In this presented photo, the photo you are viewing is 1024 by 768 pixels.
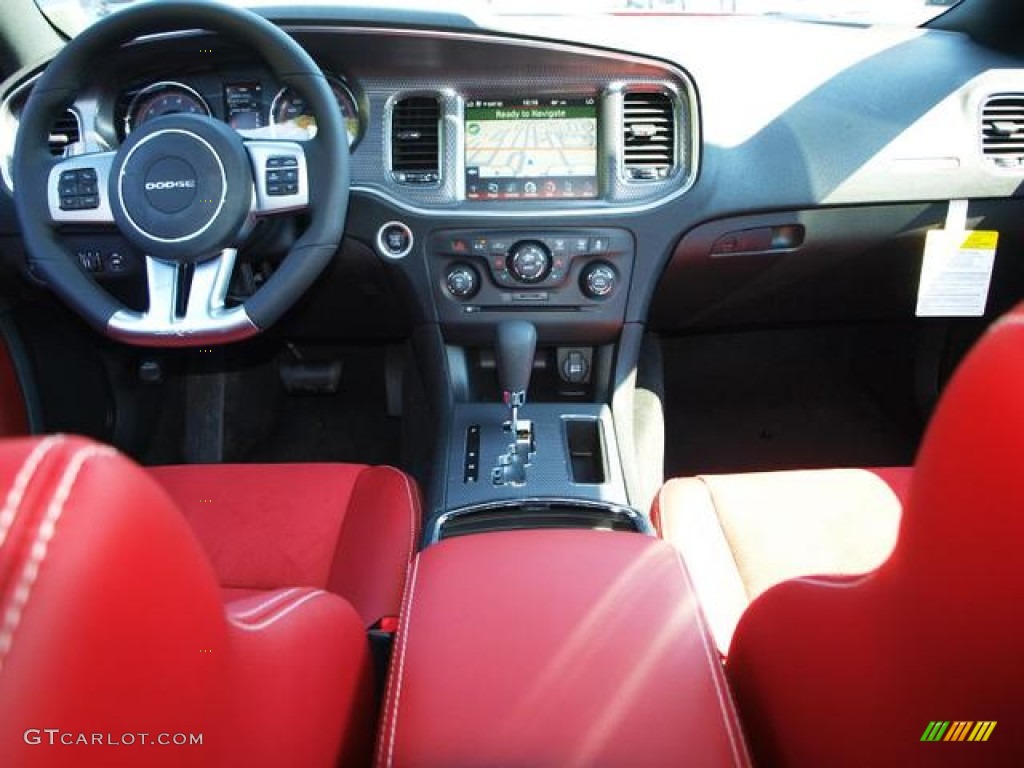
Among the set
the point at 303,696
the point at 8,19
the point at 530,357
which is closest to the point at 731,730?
the point at 303,696

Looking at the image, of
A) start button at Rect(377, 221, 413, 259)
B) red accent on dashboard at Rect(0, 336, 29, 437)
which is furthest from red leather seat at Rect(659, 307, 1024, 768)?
red accent on dashboard at Rect(0, 336, 29, 437)

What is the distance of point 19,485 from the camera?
453mm

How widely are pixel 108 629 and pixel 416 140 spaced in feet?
5.05

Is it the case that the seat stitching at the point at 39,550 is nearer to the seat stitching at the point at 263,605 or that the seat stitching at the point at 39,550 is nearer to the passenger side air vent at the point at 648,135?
the seat stitching at the point at 263,605

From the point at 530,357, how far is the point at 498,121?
0.52 metres

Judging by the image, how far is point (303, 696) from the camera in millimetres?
741

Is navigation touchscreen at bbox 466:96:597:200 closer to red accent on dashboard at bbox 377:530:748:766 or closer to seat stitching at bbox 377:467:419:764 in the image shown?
seat stitching at bbox 377:467:419:764

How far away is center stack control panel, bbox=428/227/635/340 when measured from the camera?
1.87 m

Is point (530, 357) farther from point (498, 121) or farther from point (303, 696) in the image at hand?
point (303, 696)

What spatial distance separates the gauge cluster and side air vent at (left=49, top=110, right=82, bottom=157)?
9 centimetres

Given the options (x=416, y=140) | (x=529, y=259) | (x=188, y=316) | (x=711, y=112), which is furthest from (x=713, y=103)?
(x=188, y=316)

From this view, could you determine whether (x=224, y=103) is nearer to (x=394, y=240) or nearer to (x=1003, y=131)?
(x=394, y=240)

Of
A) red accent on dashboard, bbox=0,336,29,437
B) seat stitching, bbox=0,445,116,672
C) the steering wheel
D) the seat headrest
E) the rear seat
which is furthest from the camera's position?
red accent on dashboard, bbox=0,336,29,437

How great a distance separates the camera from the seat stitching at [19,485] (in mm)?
440
